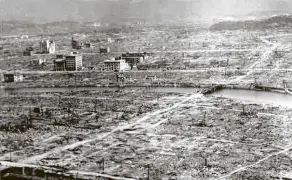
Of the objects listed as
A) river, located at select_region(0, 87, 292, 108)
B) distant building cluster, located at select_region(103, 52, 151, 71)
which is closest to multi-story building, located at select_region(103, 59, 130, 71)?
distant building cluster, located at select_region(103, 52, 151, 71)

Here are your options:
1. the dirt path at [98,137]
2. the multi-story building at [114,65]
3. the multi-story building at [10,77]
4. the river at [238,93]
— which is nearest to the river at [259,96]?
the river at [238,93]

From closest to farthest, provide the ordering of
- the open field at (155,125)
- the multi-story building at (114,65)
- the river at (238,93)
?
the open field at (155,125), the river at (238,93), the multi-story building at (114,65)

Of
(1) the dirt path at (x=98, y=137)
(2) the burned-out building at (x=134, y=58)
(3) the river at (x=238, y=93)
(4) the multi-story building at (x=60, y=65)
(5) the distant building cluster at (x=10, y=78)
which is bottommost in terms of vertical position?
(1) the dirt path at (x=98, y=137)

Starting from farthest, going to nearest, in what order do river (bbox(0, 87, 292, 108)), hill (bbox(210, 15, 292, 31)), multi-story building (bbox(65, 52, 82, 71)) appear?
1. hill (bbox(210, 15, 292, 31))
2. multi-story building (bbox(65, 52, 82, 71))
3. river (bbox(0, 87, 292, 108))

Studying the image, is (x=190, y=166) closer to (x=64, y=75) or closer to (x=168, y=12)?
(x=64, y=75)

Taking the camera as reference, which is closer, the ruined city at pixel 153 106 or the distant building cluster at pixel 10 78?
the ruined city at pixel 153 106

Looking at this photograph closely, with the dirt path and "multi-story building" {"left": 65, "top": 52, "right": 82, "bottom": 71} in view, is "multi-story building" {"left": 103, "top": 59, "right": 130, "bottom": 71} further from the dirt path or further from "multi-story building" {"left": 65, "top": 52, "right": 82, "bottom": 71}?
the dirt path

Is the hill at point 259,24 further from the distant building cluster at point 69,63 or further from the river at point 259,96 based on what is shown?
the river at point 259,96

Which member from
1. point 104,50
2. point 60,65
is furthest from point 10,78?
point 104,50

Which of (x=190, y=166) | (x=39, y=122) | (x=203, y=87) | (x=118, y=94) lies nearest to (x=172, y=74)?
(x=203, y=87)
